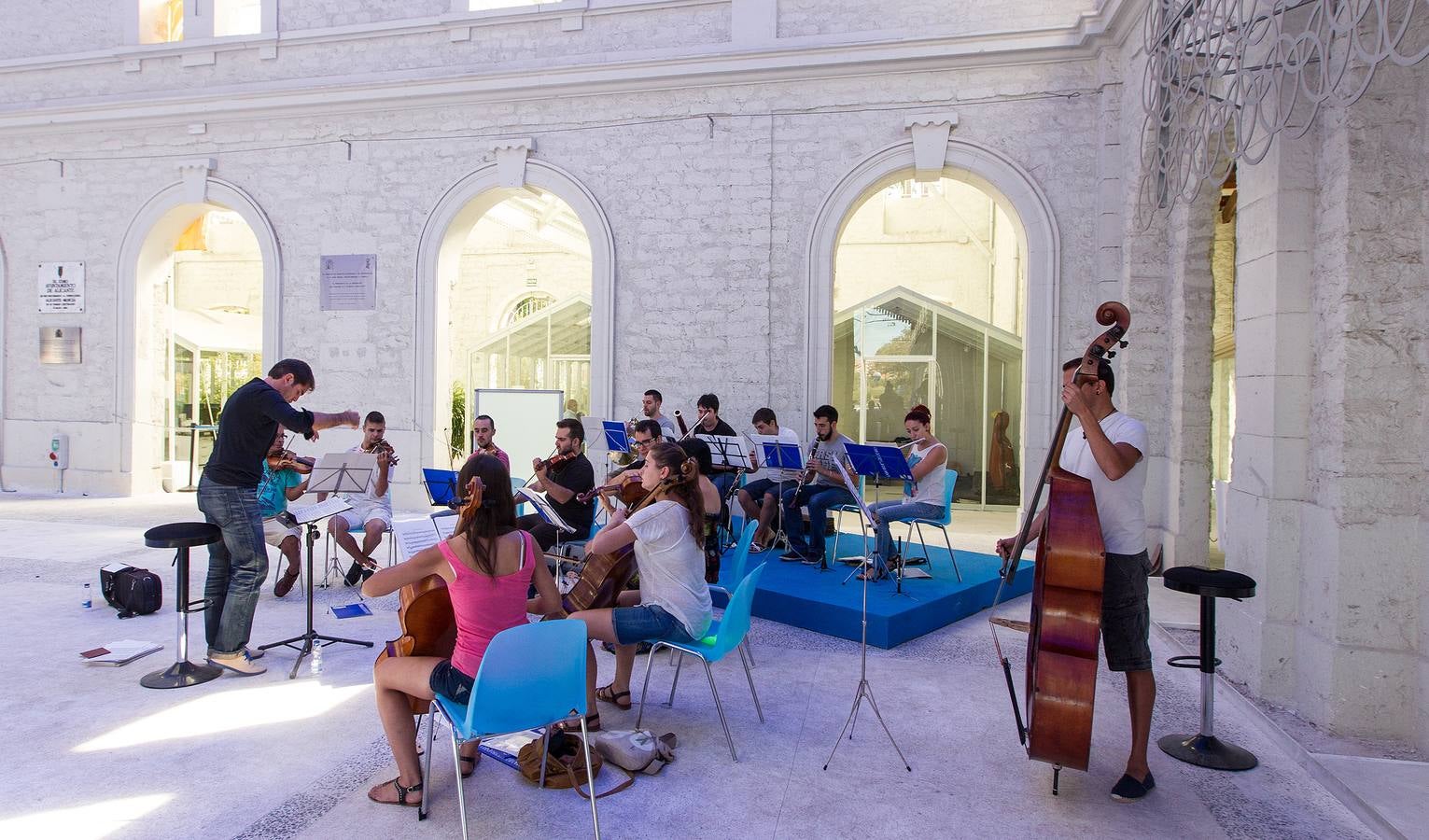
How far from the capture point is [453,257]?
Answer: 10.6 meters

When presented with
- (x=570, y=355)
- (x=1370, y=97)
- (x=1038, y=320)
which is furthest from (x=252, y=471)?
(x=570, y=355)

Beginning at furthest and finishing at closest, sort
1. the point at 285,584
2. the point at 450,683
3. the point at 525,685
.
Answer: the point at 285,584 < the point at 450,683 < the point at 525,685

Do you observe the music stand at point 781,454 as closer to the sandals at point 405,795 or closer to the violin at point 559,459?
the violin at point 559,459

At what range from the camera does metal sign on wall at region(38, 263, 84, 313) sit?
1140 centimetres

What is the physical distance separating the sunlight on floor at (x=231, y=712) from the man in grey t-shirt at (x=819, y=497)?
11.5 ft

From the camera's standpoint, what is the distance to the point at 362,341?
10.4m

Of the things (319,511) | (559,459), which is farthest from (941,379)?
(319,511)

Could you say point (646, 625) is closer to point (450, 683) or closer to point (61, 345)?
point (450, 683)

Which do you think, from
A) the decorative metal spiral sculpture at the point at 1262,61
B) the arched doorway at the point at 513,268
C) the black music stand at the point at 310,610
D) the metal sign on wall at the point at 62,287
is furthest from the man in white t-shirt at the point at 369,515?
the arched doorway at the point at 513,268

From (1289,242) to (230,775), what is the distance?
5.01 metres

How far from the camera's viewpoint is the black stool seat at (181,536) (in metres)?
4.26

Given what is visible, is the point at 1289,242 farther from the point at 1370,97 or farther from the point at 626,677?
the point at 626,677

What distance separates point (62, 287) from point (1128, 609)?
13.0 m

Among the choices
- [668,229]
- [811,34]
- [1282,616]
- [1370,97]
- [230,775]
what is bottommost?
[230,775]
